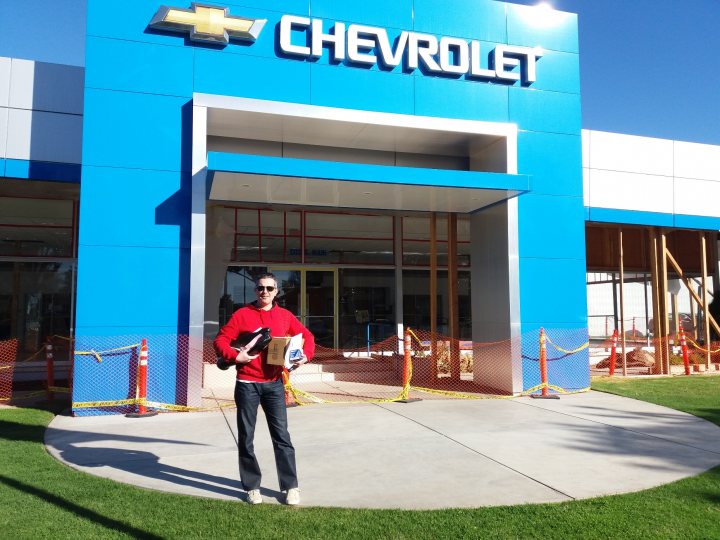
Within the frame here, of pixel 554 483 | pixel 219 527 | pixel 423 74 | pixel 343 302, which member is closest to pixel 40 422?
pixel 219 527

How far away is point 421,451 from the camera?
7.00m

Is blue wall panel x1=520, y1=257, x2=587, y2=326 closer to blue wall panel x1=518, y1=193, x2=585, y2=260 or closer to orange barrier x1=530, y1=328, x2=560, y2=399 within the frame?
blue wall panel x1=518, y1=193, x2=585, y2=260

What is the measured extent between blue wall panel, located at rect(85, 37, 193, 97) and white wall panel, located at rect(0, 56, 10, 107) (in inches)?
80.6

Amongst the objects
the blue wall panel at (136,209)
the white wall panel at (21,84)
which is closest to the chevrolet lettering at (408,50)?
the blue wall panel at (136,209)

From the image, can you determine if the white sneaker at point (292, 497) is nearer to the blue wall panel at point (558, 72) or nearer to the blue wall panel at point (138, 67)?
the blue wall panel at point (138, 67)

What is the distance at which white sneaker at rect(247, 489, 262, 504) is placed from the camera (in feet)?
16.5

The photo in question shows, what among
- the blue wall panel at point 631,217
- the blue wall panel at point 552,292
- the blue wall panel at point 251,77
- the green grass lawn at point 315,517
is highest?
the blue wall panel at point 251,77

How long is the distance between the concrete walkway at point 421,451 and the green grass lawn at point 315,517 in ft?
0.86

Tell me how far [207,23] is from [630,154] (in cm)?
1050

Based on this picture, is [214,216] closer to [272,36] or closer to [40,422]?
[272,36]

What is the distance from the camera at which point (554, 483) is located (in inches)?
222

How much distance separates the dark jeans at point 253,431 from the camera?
16.6ft

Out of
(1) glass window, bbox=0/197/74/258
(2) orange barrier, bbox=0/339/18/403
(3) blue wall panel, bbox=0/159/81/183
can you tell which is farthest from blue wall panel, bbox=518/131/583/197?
(1) glass window, bbox=0/197/74/258

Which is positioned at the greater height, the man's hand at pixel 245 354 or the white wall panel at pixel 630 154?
the white wall panel at pixel 630 154
